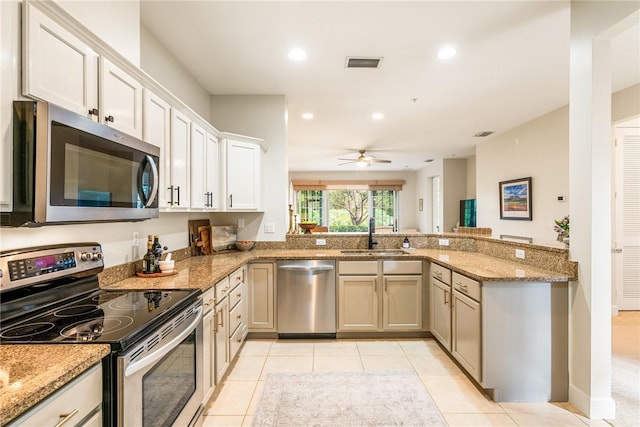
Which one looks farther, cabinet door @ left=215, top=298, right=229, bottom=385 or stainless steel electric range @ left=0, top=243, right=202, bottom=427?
cabinet door @ left=215, top=298, right=229, bottom=385

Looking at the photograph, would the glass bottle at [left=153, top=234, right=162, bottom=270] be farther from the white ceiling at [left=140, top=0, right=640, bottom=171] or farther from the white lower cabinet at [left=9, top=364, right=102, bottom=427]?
the white ceiling at [left=140, top=0, right=640, bottom=171]

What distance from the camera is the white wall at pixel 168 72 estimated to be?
2451mm

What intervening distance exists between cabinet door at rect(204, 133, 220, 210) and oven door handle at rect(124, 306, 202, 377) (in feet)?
4.80

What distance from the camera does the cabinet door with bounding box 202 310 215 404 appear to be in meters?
1.98

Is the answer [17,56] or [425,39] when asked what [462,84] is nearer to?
[425,39]

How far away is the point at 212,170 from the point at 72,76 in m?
1.75

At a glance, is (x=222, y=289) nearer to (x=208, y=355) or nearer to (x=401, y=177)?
(x=208, y=355)

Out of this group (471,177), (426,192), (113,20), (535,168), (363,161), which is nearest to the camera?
(113,20)

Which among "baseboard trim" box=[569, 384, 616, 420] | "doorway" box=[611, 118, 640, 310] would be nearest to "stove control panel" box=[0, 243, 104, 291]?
"baseboard trim" box=[569, 384, 616, 420]

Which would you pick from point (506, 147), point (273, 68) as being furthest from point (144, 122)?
point (506, 147)

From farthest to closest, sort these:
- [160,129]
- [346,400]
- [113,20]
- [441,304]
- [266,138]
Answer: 1. [266,138]
2. [441,304]
3. [346,400]
4. [160,129]
5. [113,20]

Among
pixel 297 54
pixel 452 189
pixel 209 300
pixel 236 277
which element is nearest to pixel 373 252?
pixel 236 277

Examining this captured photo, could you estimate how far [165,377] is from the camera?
1.45 metres

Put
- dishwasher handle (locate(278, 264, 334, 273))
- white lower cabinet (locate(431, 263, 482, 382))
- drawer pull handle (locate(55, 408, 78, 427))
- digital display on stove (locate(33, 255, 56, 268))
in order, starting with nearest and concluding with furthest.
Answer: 1. drawer pull handle (locate(55, 408, 78, 427))
2. digital display on stove (locate(33, 255, 56, 268))
3. white lower cabinet (locate(431, 263, 482, 382))
4. dishwasher handle (locate(278, 264, 334, 273))
